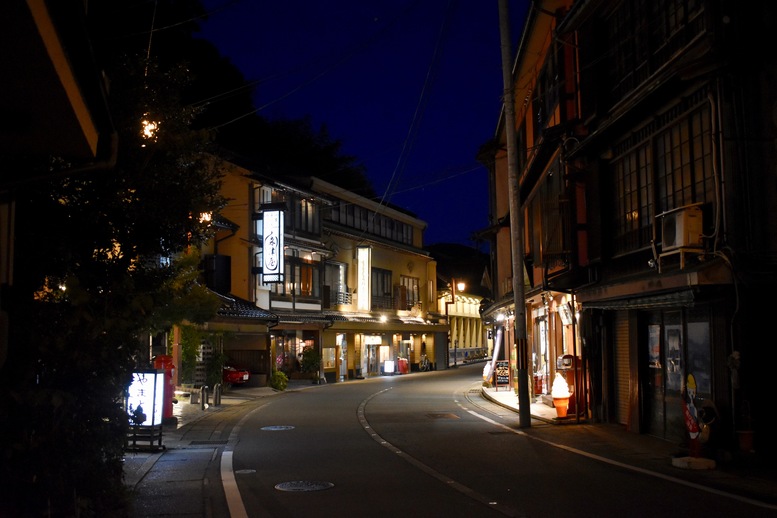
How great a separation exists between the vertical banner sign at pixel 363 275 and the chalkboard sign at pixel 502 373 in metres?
20.4

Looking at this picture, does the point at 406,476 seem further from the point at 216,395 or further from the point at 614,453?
the point at 216,395

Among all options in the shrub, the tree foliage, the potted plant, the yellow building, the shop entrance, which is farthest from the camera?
the potted plant

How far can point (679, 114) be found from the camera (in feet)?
48.2

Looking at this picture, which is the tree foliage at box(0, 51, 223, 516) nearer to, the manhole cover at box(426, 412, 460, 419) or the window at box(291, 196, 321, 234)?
the manhole cover at box(426, 412, 460, 419)

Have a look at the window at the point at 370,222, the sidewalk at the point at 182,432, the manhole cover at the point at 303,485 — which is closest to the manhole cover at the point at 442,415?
the sidewalk at the point at 182,432

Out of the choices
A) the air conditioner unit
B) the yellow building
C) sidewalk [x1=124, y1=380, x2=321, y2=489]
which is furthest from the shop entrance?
the yellow building

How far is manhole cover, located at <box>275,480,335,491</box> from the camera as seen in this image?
36.5 ft

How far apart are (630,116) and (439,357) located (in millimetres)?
51974

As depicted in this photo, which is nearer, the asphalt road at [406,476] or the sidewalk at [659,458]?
the asphalt road at [406,476]

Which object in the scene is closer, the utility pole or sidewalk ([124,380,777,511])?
sidewalk ([124,380,777,511])

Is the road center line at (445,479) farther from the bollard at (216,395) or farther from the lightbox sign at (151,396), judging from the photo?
the bollard at (216,395)

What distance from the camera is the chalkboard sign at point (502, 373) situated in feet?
107

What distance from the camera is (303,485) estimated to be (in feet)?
37.5

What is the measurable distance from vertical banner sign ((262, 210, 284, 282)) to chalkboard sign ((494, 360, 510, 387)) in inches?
451
